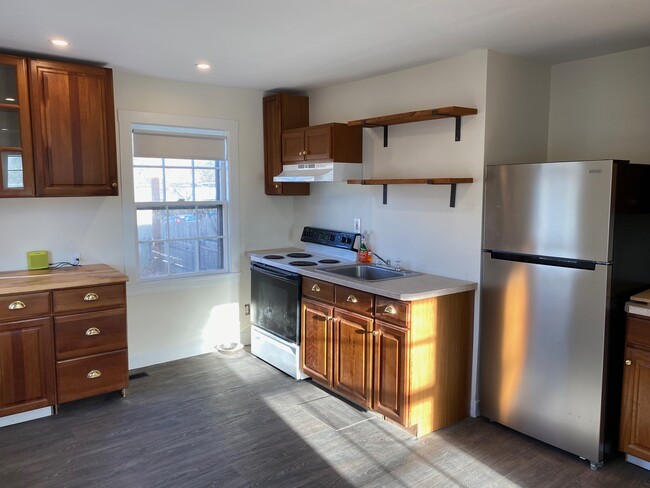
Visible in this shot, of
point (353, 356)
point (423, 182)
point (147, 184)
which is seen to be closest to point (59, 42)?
point (147, 184)

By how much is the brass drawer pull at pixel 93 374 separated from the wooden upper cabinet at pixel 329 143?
2201 mm

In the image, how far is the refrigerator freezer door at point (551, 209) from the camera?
2.54 meters

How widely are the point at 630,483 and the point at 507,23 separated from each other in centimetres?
244

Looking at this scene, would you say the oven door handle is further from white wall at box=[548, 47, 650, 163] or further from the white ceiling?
white wall at box=[548, 47, 650, 163]

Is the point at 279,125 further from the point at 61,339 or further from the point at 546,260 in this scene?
the point at 546,260

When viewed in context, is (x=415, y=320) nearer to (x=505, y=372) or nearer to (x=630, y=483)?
(x=505, y=372)

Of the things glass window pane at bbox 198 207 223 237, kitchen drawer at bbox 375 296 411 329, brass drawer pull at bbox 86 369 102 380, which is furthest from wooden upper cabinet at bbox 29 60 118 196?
kitchen drawer at bbox 375 296 411 329

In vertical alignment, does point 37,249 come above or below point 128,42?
below

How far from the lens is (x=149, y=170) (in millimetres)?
4070

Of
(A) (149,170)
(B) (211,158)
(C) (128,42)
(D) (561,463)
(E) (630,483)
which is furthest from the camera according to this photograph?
(B) (211,158)

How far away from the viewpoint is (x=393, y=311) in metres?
2.95

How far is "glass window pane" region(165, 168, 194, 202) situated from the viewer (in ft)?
13.7

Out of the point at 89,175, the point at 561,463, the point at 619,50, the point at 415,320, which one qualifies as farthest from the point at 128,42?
the point at 561,463

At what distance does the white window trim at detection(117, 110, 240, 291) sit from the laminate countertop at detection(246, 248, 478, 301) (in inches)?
47.1
